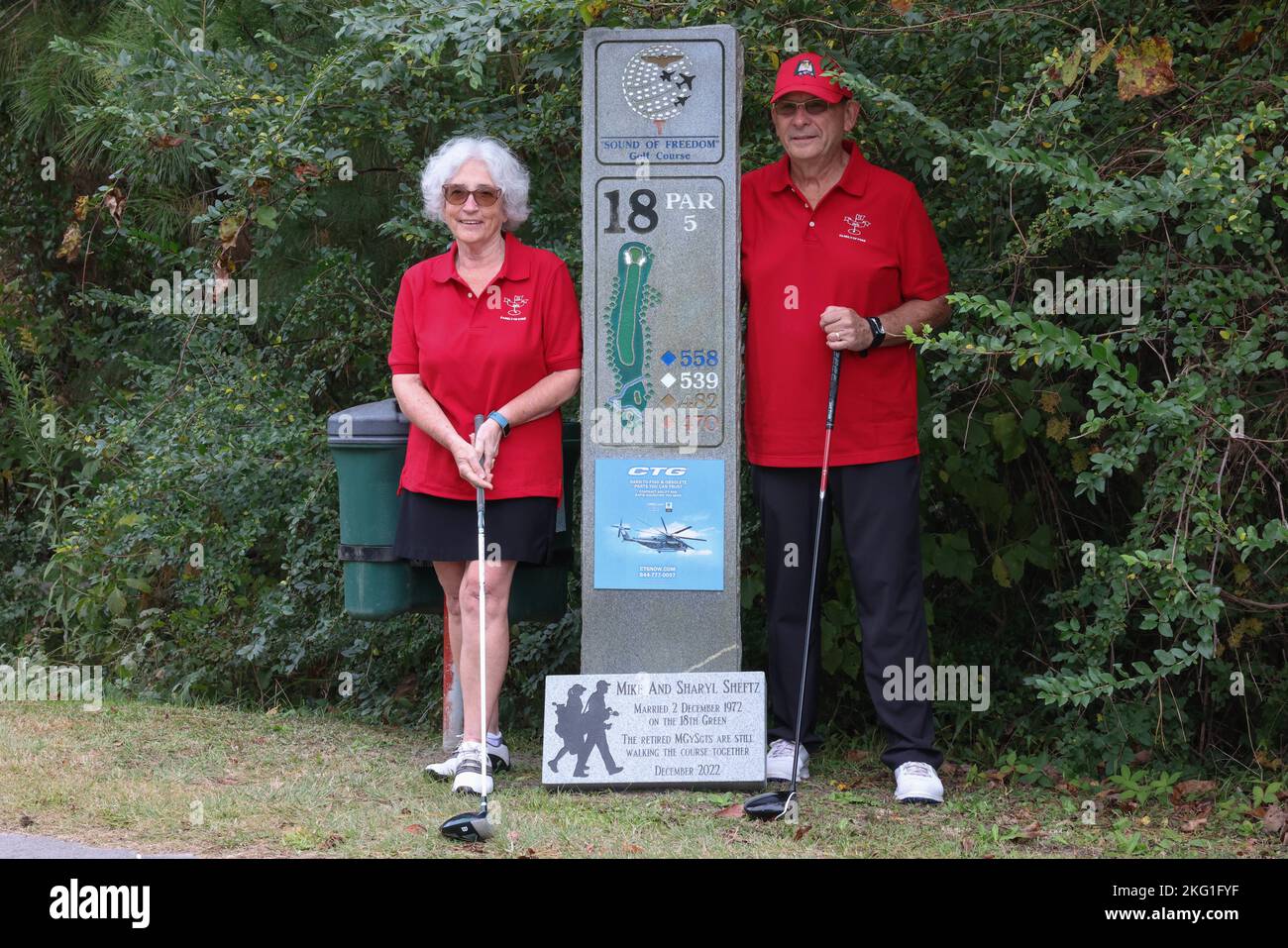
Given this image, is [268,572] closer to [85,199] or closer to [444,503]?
[85,199]

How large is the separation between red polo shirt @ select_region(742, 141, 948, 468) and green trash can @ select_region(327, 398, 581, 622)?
100cm

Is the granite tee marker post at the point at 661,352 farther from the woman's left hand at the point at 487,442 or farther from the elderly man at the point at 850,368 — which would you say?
the woman's left hand at the point at 487,442

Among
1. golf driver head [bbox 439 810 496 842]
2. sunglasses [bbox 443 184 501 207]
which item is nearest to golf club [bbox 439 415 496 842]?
golf driver head [bbox 439 810 496 842]

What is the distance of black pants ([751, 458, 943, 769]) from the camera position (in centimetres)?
553

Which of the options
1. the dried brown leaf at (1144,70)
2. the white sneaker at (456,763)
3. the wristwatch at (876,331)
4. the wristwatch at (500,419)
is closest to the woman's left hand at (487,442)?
the wristwatch at (500,419)

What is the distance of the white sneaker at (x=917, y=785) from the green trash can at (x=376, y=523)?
153cm

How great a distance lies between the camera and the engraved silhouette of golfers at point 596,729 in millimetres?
5477

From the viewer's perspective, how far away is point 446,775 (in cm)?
575

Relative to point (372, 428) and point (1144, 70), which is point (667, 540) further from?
point (1144, 70)

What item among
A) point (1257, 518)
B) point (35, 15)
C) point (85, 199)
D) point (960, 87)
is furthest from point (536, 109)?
point (35, 15)

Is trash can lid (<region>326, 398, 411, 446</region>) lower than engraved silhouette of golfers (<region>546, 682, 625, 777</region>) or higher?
higher

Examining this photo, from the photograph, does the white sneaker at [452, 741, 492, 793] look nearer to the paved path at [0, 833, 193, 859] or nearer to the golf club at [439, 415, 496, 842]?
the golf club at [439, 415, 496, 842]

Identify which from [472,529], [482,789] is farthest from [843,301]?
[482,789]

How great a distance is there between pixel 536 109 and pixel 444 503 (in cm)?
194
